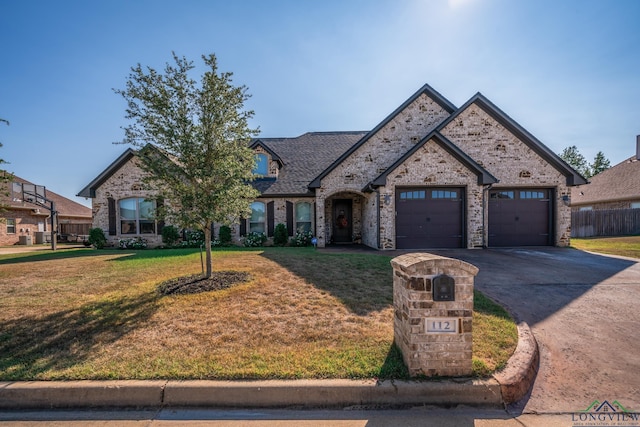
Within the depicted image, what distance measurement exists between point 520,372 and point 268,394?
8.98 ft

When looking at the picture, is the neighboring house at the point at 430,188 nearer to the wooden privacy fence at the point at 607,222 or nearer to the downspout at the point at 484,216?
the downspout at the point at 484,216

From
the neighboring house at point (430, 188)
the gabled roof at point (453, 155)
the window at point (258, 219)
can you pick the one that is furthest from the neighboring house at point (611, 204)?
the window at point (258, 219)

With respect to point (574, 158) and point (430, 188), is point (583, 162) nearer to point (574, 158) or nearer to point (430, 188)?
point (574, 158)

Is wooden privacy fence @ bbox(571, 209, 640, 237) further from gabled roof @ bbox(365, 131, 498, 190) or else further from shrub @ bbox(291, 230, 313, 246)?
shrub @ bbox(291, 230, 313, 246)

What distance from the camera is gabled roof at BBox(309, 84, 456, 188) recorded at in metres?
13.4

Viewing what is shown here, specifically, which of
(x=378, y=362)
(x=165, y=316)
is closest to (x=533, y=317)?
(x=378, y=362)

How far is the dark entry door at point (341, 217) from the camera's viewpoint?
52.0ft

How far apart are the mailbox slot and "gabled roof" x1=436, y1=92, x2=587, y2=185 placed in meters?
11.4

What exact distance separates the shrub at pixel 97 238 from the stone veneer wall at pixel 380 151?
11.4 meters

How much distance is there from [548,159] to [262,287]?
13.9 m

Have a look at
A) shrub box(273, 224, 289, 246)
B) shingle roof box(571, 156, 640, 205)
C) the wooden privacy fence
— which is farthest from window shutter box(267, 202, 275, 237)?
shingle roof box(571, 156, 640, 205)

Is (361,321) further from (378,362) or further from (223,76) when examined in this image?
(223,76)

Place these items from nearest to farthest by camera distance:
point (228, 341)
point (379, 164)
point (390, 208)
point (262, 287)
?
point (228, 341)
point (262, 287)
point (390, 208)
point (379, 164)

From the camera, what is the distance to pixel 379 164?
13.7 m
